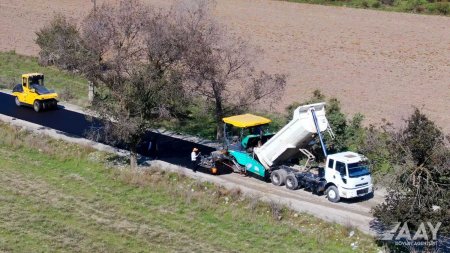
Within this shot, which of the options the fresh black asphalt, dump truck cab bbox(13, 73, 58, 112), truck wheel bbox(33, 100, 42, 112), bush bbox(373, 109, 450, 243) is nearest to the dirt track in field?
the fresh black asphalt

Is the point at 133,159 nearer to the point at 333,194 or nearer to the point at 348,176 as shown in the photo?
the point at 333,194

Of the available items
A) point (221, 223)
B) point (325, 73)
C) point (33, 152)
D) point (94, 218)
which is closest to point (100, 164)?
point (33, 152)

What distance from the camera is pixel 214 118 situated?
39.5 meters

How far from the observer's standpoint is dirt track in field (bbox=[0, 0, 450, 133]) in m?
45.7

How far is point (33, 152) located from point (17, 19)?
136 feet

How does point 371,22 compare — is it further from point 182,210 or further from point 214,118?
point 182,210

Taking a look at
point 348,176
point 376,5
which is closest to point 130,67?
point 348,176

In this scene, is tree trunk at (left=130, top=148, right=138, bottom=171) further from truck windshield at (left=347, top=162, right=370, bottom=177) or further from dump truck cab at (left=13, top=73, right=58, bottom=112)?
dump truck cab at (left=13, top=73, right=58, bottom=112)

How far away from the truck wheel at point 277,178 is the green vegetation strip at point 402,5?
5083 centimetres

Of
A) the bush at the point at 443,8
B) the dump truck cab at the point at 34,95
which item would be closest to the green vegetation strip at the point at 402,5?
the bush at the point at 443,8

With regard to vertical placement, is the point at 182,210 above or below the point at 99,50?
below

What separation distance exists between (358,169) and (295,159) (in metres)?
4.11

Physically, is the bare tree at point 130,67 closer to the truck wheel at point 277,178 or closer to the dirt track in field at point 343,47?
the truck wheel at point 277,178

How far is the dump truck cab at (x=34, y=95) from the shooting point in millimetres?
41062
